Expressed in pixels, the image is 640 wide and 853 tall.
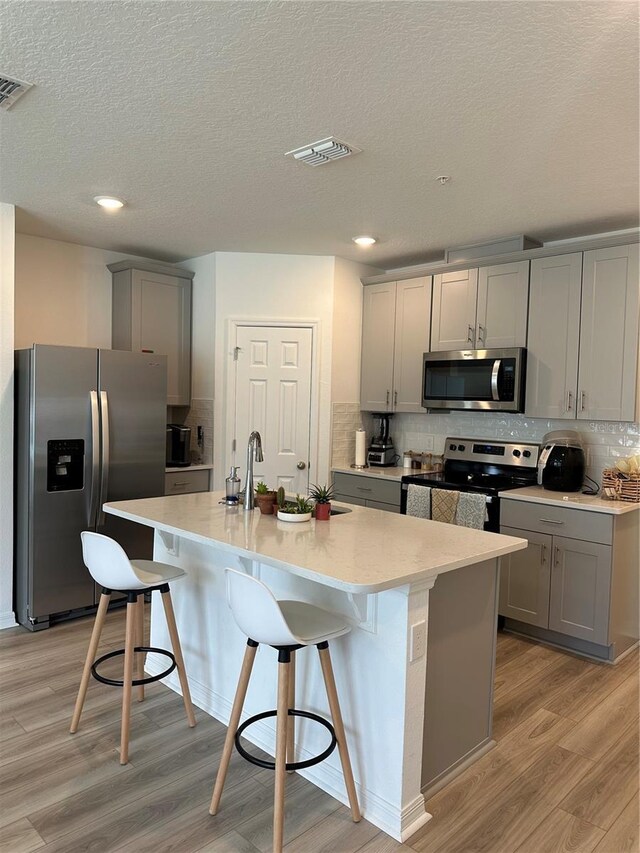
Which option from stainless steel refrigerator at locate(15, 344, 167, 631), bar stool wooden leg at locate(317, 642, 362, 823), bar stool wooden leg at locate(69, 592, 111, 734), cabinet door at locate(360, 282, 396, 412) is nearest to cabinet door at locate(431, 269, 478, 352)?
cabinet door at locate(360, 282, 396, 412)

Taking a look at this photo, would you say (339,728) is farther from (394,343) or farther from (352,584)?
(394,343)

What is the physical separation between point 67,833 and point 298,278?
12.5ft

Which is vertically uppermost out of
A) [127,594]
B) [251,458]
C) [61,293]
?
[61,293]

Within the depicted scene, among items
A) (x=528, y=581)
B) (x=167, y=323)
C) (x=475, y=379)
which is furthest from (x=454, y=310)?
(x=167, y=323)

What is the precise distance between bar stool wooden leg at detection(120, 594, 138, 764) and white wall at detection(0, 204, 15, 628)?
1.73 metres

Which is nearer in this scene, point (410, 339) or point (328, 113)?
point (328, 113)

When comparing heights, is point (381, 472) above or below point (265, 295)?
below

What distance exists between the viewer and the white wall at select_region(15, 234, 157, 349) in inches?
173

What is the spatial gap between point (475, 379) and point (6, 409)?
10.1ft

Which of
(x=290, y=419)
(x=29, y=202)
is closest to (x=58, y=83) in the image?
(x=29, y=202)

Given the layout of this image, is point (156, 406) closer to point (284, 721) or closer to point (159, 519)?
point (159, 519)

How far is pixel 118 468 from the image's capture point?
13.2 feet

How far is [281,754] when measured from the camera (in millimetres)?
1876

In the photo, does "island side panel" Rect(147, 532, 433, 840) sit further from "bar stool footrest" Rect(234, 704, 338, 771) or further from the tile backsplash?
the tile backsplash
